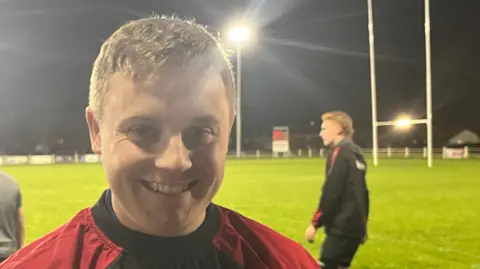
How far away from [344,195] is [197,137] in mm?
3971

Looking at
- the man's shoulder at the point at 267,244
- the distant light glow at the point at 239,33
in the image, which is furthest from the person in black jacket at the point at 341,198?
the distant light glow at the point at 239,33

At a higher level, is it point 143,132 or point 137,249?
point 143,132

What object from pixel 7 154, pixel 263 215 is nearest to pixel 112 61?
Answer: pixel 263 215

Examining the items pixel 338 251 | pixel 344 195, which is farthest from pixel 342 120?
pixel 338 251

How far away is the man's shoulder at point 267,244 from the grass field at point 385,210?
119 inches

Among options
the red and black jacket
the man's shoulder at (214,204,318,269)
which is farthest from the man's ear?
the man's shoulder at (214,204,318,269)

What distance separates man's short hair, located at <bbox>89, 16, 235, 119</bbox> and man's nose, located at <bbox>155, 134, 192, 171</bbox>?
4.6 inches

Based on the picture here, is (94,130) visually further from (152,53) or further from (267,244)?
(267,244)

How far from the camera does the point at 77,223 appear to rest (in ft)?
3.74

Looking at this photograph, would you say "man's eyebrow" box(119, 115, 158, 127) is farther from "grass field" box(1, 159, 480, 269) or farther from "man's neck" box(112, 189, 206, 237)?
"grass field" box(1, 159, 480, 269)

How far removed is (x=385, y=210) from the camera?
11.0 metres

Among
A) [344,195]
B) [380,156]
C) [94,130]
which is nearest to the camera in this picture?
[94,130]

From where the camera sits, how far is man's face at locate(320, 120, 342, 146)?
491cm

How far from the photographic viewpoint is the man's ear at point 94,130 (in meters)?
1.11
